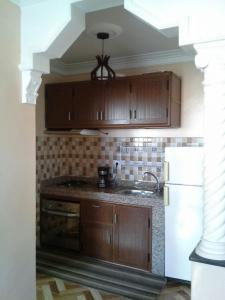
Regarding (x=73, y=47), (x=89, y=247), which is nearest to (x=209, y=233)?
(x=89, y=247)

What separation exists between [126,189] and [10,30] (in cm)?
228

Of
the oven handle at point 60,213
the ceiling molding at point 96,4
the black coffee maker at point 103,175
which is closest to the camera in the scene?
the ceiling molding at point 96,4

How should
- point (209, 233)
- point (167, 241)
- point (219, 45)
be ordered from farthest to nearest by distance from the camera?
point (167, 241) → point (209, 233) → point (219, 45)

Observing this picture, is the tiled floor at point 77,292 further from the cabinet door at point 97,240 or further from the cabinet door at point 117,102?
the cabinet door at point 117,102

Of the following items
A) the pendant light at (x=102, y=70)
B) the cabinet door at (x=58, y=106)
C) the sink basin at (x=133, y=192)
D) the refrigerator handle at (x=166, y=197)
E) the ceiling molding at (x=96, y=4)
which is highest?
the ceiling molding at (x=96, y=4)

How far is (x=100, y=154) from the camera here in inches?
159

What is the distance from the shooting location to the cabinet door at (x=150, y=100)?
10.6ft

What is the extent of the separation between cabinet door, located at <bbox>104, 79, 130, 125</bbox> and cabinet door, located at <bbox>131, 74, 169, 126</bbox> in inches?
3.2

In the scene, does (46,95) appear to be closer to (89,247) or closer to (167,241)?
→ (89,247)

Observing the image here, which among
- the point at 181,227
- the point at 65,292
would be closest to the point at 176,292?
the point at 181,227

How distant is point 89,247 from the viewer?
349cm

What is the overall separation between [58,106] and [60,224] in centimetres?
155

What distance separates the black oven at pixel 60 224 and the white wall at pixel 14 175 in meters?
1.40

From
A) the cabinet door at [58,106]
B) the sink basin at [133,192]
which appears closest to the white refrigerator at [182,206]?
the sink basin at [133,192]
